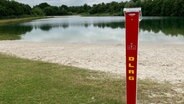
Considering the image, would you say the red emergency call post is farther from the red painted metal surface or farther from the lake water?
the lake water

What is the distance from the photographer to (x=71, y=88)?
10336 millimetres

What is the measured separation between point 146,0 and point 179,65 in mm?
113160

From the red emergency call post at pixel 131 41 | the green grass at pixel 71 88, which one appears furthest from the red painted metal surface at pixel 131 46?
the green grass at pixel 71 88

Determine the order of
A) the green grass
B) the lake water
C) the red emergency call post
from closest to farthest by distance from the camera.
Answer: the red emergency call post → the green grass → the lake water

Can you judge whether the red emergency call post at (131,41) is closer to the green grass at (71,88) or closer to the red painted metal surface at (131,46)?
the red painted metal surface at (131,46)

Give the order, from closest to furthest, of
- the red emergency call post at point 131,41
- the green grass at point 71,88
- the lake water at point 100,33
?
the red emergency call post at point 131,41, the green grass at point 71,88, the lake water at point 100,33

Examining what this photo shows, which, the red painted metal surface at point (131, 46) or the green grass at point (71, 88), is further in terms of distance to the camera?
the green grass at point (71, 88)

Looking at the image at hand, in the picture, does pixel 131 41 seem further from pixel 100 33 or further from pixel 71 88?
pixel 100 33

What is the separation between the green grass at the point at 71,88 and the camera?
358 inches

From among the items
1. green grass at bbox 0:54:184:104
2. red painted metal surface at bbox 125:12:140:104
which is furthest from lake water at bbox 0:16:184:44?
red painted metal surface at bbox 125:12:140:104

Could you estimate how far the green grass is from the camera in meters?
9.10

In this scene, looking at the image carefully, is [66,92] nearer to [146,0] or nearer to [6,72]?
[6,72]

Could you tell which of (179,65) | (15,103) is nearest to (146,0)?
(179,65)

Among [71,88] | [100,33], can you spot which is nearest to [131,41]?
[71,88]
